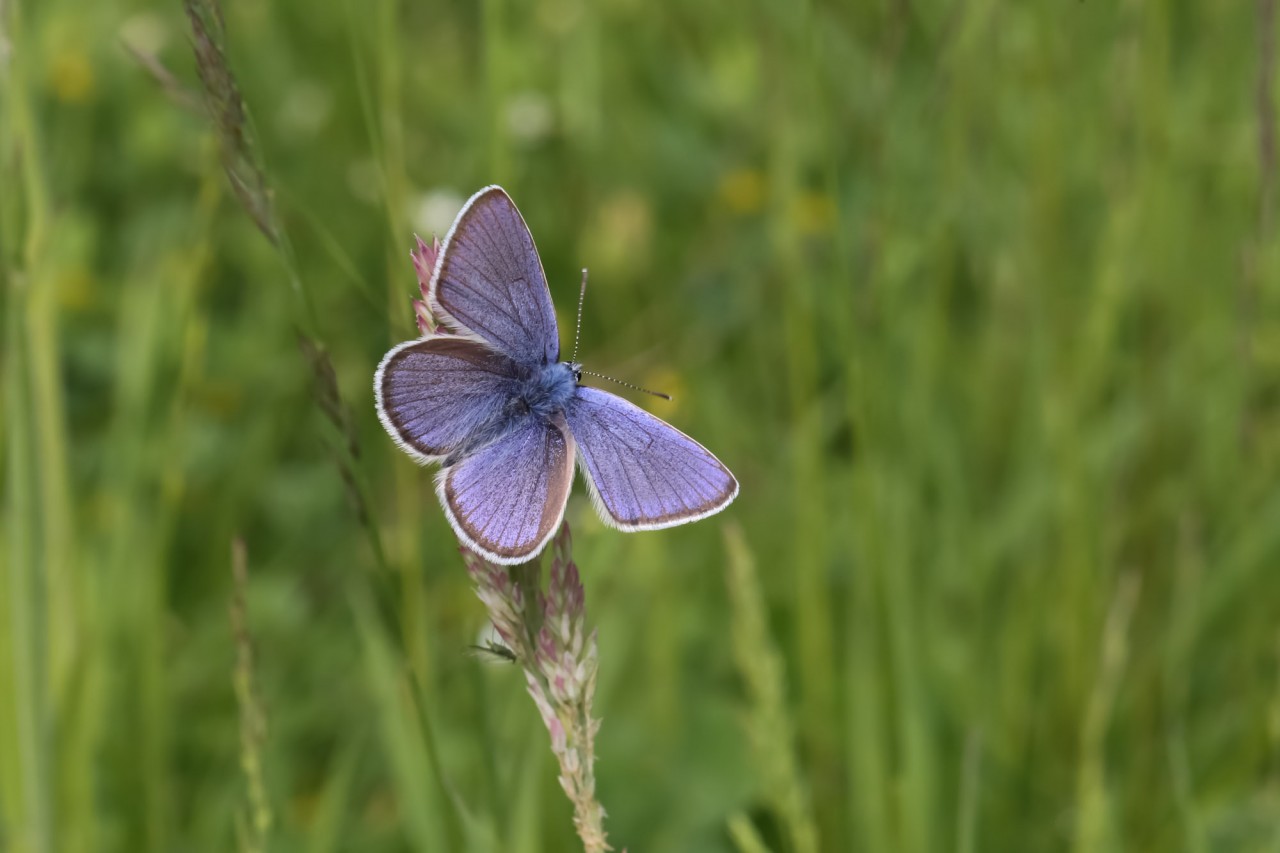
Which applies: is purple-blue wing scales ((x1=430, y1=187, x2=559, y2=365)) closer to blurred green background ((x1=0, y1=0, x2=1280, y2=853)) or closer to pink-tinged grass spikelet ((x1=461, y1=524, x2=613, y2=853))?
blurred green background ((x1=0, y1=0, x2=1280, y2=853))

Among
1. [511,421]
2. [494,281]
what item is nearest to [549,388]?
[511,421]

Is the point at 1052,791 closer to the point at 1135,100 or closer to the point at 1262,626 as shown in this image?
the point at 1262,626

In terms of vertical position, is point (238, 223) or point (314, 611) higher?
point (238, 223)

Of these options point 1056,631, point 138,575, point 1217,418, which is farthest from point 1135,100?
point 138,575

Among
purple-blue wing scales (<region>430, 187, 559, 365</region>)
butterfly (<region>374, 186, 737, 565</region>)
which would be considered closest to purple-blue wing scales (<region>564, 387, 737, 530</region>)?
butterfly (<region>374, 186, 737, 565</region>)

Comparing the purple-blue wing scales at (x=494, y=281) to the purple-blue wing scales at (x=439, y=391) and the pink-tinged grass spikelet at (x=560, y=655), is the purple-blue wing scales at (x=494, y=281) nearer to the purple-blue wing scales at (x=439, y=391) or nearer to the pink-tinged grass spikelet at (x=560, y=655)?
the purple-blue wing scales at (x=439, y=391)
